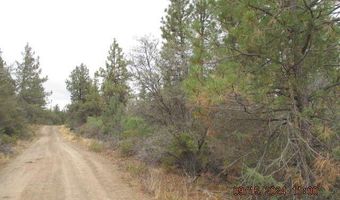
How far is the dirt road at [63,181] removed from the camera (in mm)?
11422

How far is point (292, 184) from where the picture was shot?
7316 millimetres

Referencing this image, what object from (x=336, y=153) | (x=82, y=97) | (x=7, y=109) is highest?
(x=82, y=97)

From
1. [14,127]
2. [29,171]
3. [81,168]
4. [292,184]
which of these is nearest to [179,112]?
[81,168]

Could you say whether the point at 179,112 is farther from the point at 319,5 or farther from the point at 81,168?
the point at 319,5

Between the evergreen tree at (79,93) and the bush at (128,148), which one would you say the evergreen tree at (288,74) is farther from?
the evergreen tree at (79,93)

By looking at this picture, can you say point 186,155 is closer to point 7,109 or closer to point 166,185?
point 166,185

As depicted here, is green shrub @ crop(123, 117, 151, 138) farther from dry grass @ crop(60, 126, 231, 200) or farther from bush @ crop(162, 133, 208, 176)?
bush @ crop(162, 133, 208, 176)

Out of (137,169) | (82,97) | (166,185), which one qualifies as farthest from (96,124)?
(166,185)

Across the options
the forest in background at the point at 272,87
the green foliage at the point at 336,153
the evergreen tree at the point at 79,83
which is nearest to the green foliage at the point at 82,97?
the evergreen tree at the point at 79,83

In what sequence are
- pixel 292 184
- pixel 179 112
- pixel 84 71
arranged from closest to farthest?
1. pixel 292 184
2. pixel 179 112
3. pixel 84 71

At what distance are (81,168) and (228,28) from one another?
10.8m

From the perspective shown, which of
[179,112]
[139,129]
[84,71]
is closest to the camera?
[179,112]

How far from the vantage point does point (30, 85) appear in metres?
56.0

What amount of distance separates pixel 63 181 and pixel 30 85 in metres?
45.6
